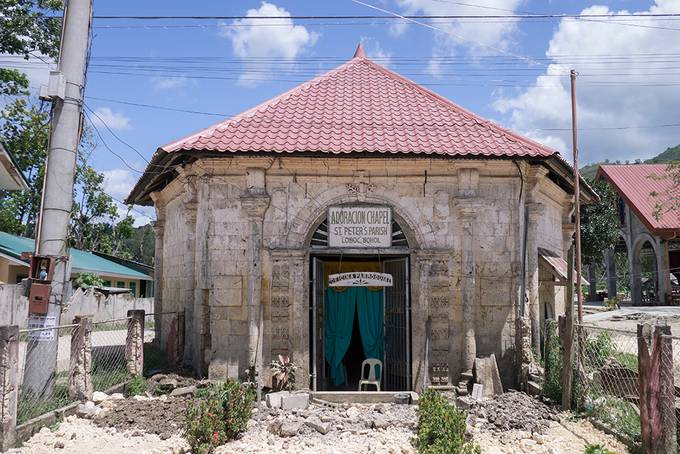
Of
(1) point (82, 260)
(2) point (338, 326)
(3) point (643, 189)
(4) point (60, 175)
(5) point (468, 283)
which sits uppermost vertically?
(3) point (643, 189)

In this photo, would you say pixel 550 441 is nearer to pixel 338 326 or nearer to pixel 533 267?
pixel 533 267

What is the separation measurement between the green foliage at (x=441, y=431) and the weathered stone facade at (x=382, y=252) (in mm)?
3304

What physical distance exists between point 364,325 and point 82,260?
75.8ft

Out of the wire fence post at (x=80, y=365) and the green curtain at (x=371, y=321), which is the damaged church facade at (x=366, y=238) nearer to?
the green curtain at (x=371, y=321)

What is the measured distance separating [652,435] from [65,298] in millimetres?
8430

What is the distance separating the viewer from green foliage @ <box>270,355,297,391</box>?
9.73 meters

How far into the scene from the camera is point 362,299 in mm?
11398

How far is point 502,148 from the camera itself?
33.7 ft

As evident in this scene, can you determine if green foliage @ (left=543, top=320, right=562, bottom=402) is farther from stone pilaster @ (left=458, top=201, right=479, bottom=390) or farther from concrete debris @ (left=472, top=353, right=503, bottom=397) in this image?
stone pilaster @ (left=458, top=201, right=479, bottom=390)

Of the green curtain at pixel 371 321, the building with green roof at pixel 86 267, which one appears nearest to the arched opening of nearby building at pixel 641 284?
the green curtain at pixel 371 321

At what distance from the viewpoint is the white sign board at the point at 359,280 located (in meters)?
10.3

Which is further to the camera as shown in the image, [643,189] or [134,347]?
[643,189]

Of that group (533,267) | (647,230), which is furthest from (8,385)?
(647,230)

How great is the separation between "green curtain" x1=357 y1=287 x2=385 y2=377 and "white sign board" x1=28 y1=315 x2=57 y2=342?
576cm
